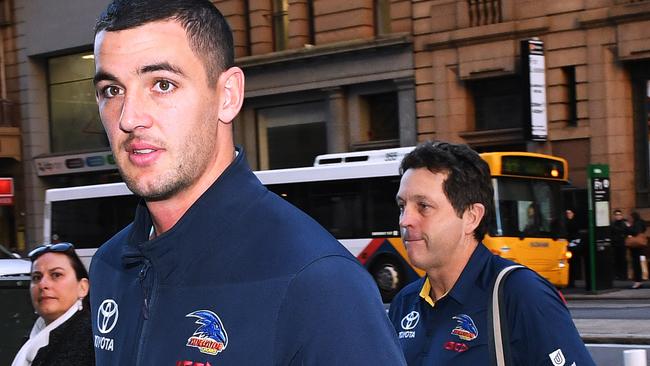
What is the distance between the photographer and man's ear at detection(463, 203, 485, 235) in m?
3.88

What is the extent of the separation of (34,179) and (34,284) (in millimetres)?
31859

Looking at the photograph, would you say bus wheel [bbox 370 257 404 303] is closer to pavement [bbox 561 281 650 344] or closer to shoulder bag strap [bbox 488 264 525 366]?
pavement [bbox 561 281 650 344]

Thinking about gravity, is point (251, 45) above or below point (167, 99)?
above

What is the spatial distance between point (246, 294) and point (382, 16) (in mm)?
27450

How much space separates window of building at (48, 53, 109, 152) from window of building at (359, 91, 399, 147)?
9.83 meters

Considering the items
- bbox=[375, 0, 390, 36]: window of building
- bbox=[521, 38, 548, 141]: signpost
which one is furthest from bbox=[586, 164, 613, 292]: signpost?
bbox=[375, 0, 390, 36]: window of building

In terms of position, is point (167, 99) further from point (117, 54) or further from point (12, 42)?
point (12, 42)

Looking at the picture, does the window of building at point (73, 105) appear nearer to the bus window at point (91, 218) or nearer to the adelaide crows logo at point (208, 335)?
the bus window at point (91, 218)

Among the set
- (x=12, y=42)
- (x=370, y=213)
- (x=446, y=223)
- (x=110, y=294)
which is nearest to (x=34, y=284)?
(x=446, y=223)

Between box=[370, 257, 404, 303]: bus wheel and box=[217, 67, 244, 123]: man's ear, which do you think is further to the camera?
box=[370, 257, 404, 303]: bus wheel

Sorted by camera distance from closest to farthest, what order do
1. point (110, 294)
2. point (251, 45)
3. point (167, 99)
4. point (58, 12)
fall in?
point (167, 99) < point (110, 294) < point (251, 45) < point (58, 12)

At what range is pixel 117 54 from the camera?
Result: 2.20 m

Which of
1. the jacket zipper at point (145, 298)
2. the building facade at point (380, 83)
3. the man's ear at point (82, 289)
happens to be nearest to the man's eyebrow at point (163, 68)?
the jacket zipper at point (145, 298)

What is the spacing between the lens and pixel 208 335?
79.2 inches
